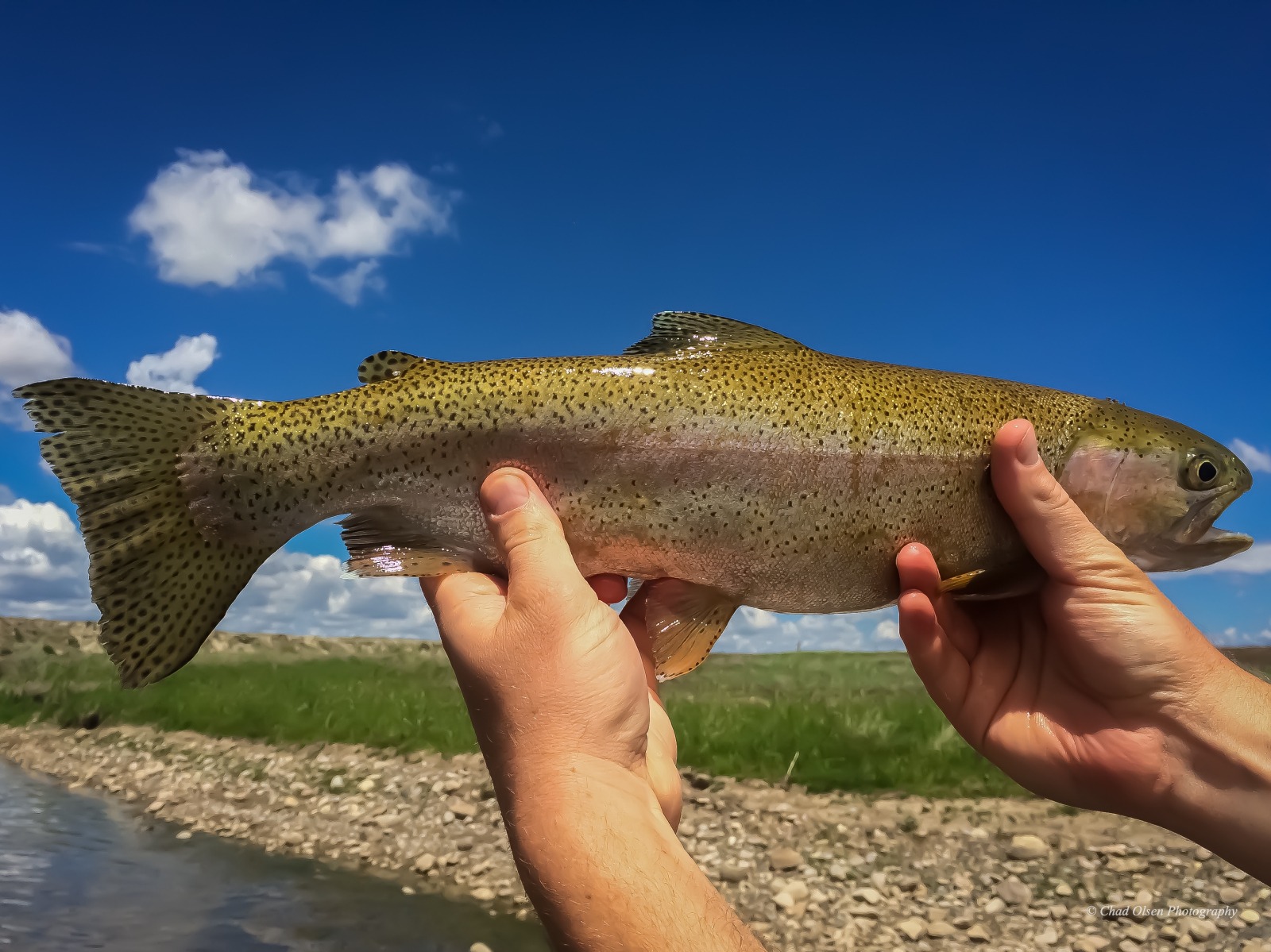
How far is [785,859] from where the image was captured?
984 centimetres

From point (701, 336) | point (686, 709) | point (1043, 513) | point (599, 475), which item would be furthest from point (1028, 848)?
point (599, 475)

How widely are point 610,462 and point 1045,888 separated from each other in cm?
833

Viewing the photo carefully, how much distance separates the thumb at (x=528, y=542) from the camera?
317cm

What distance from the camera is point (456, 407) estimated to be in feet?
12.8

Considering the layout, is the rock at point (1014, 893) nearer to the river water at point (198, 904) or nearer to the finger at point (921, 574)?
the river water at point (198, 904)

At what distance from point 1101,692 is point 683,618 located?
1.99 meters

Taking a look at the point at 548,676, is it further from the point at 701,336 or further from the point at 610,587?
the point at 701,336

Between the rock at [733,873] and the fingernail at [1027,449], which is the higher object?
the fingernail at [1027,449]

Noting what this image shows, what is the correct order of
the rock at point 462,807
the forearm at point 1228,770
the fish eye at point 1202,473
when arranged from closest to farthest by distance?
1. the forearm at point 1228,770
2. the fish eye at point 1202,473
3. the rock at point 462,807

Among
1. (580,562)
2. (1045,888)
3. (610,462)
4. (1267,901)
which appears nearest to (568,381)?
(610,462)

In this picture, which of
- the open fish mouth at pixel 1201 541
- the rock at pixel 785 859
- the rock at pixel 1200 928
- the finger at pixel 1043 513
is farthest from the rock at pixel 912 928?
the finger at pixel 1043 513

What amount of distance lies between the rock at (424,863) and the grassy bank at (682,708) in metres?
2.72

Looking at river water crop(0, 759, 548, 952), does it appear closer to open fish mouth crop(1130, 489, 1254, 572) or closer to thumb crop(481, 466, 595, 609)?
thumb crop(481, 466, 595, 609)

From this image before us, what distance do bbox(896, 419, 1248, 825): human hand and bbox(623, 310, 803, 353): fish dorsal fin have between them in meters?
1.26
